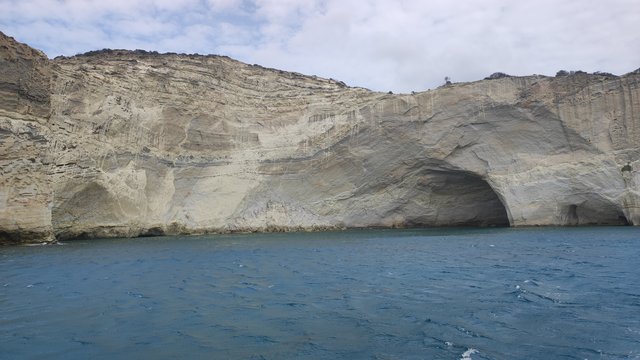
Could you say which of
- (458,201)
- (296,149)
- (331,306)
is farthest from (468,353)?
(458,201)

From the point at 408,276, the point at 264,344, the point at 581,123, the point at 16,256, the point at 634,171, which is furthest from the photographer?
the point at 581,123

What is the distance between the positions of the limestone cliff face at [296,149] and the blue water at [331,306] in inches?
438

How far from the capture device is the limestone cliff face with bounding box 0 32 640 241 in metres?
28.3

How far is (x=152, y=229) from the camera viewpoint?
31375 millimetres

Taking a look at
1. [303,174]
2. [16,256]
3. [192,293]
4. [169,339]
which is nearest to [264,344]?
[169,339]

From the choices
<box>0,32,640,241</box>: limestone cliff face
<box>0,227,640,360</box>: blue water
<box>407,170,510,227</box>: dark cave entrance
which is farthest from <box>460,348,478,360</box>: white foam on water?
<box>407,170,510,227</box>: dark cave entrance

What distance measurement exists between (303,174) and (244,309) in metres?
24.7

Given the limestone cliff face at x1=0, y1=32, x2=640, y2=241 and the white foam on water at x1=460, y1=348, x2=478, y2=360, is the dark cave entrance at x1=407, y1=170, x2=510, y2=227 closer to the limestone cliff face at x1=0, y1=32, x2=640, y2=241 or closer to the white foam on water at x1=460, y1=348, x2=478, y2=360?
the limestone cliff face at x1=0, y1=32, x2=640, y2=241

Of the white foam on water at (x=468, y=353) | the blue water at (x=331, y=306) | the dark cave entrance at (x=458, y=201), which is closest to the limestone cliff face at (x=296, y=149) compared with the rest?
the dark cave entrance at (x=458, y=201)

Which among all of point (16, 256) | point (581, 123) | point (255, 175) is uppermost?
point (581, 123)

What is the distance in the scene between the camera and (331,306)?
9953 mm

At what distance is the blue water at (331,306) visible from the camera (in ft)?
23.9

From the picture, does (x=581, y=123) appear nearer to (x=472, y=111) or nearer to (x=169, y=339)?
(x=472, y=111)

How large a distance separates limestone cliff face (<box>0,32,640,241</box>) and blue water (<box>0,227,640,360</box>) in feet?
36.5
